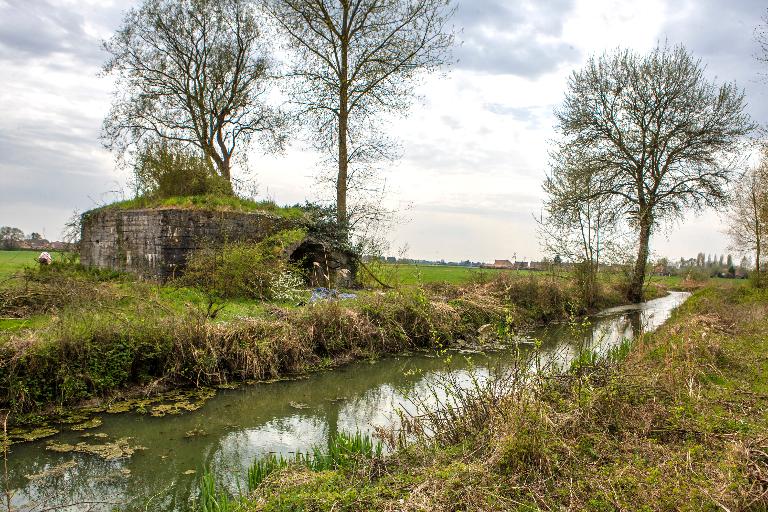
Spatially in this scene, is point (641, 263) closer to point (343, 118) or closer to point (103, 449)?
point (343, 118)

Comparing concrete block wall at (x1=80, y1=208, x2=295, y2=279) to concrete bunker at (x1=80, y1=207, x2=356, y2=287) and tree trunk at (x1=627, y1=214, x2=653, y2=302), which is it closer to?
concrete bunker at (x1=80, y1=207, x2=356, y2=287)

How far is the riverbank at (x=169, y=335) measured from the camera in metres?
7.34

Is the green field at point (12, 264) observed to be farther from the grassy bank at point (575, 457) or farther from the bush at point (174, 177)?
the grassy bank at point (575, 457)

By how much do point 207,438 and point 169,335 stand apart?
7.87ft

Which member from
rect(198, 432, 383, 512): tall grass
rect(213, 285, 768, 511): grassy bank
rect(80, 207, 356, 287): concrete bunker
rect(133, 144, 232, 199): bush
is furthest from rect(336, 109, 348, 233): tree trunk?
rect(198, 432, 383, 512): tall grass

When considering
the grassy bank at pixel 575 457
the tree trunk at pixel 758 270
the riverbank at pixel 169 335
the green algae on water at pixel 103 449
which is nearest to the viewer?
the grassy bank at pixel 575 457

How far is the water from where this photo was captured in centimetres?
520

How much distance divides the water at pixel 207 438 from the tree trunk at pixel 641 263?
17.3 metres

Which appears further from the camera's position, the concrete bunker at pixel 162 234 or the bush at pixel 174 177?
the bush at pixel 174 177

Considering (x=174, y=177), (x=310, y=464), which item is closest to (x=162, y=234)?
(x=174, y=177)

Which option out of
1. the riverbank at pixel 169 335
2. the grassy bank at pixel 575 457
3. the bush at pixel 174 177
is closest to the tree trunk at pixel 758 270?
the riverbank at pixel 169 335

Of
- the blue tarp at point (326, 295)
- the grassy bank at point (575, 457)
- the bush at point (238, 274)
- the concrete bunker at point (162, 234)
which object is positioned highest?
the concrete bunker at point (162, 234)

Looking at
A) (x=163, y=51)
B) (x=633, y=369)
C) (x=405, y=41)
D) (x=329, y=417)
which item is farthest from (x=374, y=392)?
(x=163, y=51)

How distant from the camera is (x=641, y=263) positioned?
82.2ft
